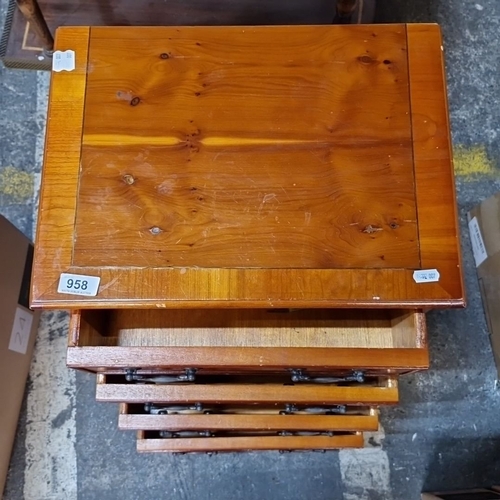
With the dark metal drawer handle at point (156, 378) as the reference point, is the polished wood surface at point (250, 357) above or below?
above

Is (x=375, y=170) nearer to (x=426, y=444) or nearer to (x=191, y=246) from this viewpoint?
(x=191, y=246)

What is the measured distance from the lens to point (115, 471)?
1.18 meters

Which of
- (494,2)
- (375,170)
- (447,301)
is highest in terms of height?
(494,2)

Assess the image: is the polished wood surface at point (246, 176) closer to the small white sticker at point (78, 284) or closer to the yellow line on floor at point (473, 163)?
the small white sticker at point (78, 284)

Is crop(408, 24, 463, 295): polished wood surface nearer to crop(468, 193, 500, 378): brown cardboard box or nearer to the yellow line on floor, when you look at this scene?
crop(468, 193, 500, 378): brown cardboard box

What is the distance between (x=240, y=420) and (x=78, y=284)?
0.34 meters

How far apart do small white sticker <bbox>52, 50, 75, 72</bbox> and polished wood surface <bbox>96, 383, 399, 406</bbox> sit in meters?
A: 0.46

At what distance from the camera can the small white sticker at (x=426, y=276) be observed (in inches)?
29.8

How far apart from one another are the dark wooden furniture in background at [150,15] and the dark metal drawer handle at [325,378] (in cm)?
80

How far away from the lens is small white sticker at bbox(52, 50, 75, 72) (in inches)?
33.0

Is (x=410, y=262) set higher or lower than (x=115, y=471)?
higher

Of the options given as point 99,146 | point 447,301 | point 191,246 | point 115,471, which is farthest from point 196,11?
point 115,471

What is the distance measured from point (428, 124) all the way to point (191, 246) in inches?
14.6

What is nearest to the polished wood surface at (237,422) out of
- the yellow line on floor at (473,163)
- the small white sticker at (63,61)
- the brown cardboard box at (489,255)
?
the brown cardboard box at (489,255)
